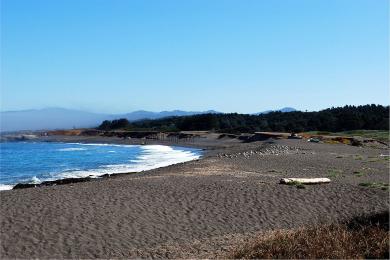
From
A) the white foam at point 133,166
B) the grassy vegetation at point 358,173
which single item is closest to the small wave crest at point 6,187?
the white foam at point 133,166

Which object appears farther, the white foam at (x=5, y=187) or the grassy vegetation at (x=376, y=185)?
the white foam at (x=5, y=187)

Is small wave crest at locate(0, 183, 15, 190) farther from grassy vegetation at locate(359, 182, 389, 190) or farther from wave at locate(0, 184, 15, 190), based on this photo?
grassy vegetation at locate(359, 182, 389, 190)

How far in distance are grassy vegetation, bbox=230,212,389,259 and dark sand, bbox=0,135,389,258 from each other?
1662 millimetres

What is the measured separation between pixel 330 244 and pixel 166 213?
701 centimetres

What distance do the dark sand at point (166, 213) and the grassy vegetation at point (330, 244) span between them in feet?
5.45

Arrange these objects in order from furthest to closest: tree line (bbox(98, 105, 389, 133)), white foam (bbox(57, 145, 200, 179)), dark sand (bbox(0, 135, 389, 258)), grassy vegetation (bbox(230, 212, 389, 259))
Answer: tree line (bbox(98, 105, 389, 133))
white foam (bbox(57, 145, 200, 179))
dark sand (bbox(0, 135, 389, 258))
grassy vegetation (bbox(230, 212, 389, 259))

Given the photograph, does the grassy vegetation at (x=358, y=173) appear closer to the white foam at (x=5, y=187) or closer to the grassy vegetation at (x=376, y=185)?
the grassy vegetation at (x=376, y=185)

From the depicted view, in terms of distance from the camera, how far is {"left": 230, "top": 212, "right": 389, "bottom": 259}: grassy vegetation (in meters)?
9.45

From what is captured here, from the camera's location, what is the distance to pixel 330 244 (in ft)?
32.7

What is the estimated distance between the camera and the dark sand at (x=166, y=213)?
12.5 meters

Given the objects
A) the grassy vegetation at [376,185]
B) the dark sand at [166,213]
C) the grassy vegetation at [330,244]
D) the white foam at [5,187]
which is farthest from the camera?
the white foam at [5,187]

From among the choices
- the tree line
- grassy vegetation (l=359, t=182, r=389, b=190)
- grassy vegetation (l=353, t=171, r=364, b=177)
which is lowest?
grassy vegetation (l=359, t=182, r=389, b=190)

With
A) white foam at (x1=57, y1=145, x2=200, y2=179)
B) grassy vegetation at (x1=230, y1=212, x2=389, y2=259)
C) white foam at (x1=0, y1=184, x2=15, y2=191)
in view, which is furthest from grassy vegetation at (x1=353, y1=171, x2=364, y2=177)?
white foam at (x1=0, y1=184, x2=15, y2=191)

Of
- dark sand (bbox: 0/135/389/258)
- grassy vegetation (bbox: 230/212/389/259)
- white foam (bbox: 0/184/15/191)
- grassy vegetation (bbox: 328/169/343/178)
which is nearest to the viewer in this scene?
grassy vegetation (bbox: 230/212/389/259)
